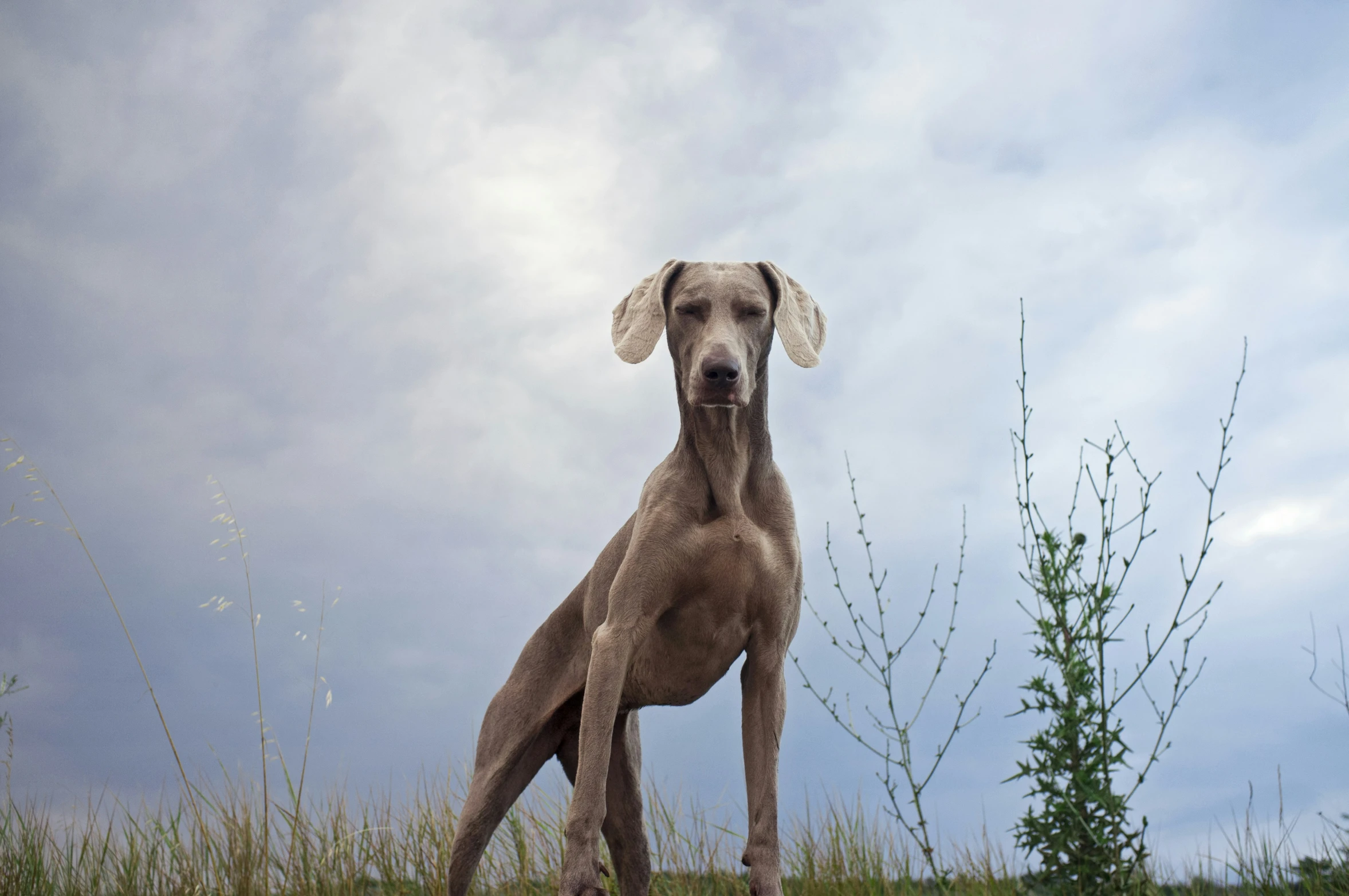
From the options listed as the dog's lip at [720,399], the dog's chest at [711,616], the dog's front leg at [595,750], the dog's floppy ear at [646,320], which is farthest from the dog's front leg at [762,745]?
the dog's floppy ear at [646,320]

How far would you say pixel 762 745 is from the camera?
4328 mm

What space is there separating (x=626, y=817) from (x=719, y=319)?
2.56 meters

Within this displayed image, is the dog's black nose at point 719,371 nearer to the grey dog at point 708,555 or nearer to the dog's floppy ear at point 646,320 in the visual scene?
the grey dog at point 708,555

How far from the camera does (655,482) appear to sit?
4520mm

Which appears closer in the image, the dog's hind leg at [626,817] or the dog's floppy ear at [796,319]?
the dog's floppy ear at [796,319]

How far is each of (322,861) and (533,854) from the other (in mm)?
1399

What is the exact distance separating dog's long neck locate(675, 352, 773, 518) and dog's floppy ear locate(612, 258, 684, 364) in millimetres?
214

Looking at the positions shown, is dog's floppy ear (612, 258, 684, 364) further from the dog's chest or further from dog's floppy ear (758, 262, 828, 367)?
the dog's chest

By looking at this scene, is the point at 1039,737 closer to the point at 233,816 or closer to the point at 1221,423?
the point at 1221,423

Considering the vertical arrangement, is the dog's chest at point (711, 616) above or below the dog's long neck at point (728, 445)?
below

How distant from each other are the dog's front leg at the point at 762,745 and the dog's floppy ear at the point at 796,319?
1247 millimetres

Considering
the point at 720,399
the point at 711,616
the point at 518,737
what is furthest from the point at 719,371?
the point at 518,737

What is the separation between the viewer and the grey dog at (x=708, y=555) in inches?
160

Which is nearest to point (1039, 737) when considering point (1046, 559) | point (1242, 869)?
point (1046, 559)
